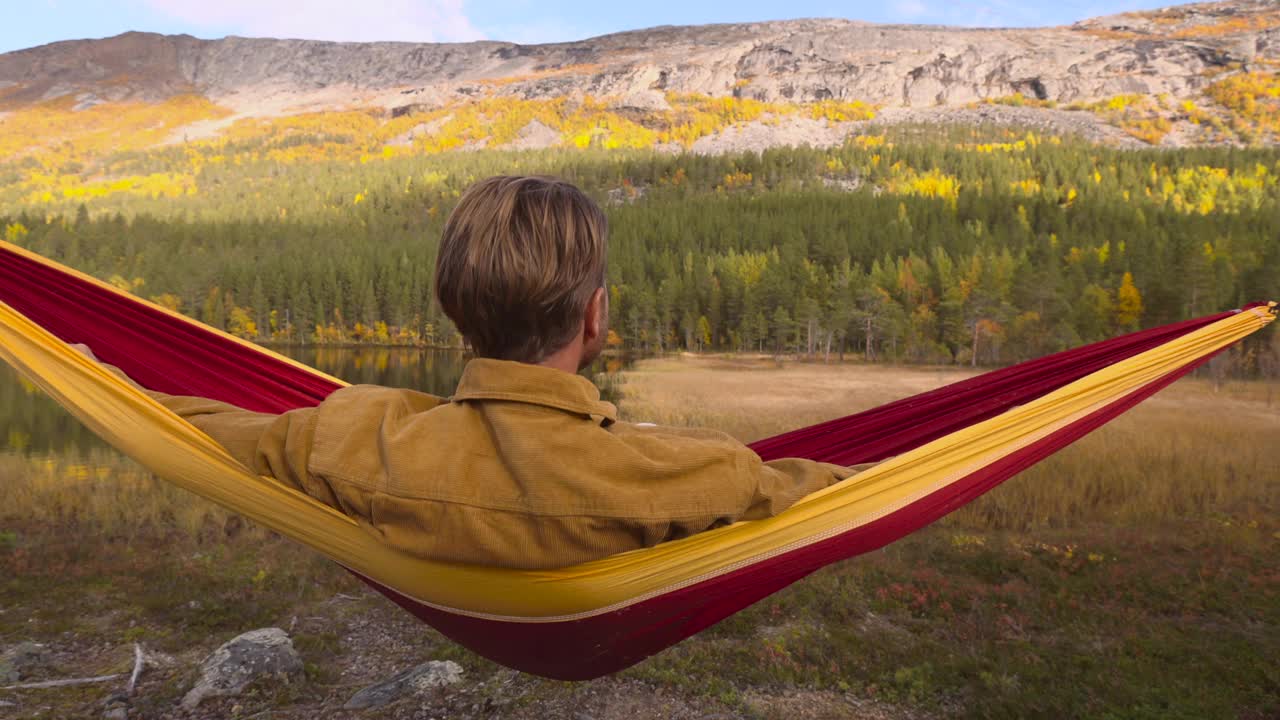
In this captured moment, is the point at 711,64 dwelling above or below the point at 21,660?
above

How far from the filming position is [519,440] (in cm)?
85

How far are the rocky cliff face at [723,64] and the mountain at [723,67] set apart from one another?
36 cm

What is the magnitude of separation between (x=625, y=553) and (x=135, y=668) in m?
3.31

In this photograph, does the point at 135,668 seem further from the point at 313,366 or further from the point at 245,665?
the point at 313,366

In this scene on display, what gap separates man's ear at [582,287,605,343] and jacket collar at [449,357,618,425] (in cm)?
9

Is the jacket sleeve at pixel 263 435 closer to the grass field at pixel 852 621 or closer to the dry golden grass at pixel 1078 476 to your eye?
the grass field at pixel 852 621

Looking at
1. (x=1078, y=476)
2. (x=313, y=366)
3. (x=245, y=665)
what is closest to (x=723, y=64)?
(x=313, y=366)

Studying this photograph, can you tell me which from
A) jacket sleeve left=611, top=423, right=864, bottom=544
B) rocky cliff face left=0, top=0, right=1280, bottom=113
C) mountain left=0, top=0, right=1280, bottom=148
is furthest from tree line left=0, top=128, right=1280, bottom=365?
rocky cliff face left=0, top=0, right=1280, bottom=113

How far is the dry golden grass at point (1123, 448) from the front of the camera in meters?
5.68

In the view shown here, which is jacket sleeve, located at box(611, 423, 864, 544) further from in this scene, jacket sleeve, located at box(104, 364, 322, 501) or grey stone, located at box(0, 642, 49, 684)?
grey stone, located at box(0, 642, 49, 684)

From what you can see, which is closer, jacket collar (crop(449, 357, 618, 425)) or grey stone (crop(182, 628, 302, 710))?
jacket collar (crop(449, 357, 618, 425))

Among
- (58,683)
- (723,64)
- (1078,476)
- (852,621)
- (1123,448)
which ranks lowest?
(1123,448)

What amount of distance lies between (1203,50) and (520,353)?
580ft

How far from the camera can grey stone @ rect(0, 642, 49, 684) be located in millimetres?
3205
